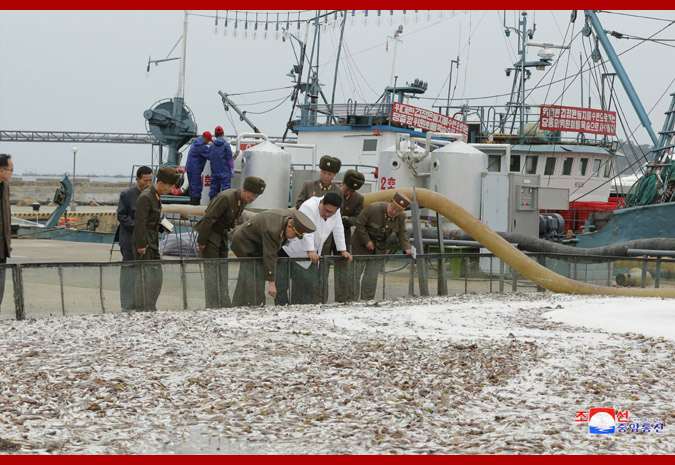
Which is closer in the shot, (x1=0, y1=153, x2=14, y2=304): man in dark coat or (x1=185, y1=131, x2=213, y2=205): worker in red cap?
(x1=0, y1=153, x2=14, y2=304): man in dark coat

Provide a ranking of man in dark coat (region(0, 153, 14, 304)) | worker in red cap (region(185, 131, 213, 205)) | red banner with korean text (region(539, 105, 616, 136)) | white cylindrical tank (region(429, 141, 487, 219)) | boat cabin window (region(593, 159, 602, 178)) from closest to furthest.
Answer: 1. man in dark coat (region(0, 153, 14, 304))
2. worker in red cap (region(185, 131, 213, 205))
3. white cylindrical tank (region(429, 141, 487, 219))
4. red banner with korean text (region(539, 105, 616, 136))
5. boat cabin window (region(593, 159, 602, 178))

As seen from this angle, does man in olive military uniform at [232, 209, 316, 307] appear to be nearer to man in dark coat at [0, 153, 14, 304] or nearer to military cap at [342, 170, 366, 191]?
military cap at [342, 170, 366, 191]

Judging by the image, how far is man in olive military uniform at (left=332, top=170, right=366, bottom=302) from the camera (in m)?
9.66

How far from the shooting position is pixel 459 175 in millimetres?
15430

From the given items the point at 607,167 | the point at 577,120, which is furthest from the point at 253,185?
the point at 607,167

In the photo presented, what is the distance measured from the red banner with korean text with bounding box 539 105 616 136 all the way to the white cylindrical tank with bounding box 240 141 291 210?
8.42 metres

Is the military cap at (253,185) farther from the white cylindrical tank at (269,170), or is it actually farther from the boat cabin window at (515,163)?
the boat cabin window at (515,163)

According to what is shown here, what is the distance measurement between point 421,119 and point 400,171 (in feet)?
14.1

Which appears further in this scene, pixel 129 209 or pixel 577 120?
pixel 577 120

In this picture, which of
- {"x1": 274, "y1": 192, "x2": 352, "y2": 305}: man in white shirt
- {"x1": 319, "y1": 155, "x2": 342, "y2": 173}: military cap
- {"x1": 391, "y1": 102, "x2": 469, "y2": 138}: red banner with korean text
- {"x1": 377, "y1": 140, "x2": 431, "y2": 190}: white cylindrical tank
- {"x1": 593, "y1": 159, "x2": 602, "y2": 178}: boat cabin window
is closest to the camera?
{"x1": 274, "y1": 192, "x2": 352, "y2": 305}: man in white shirt

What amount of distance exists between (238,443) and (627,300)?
262 inches

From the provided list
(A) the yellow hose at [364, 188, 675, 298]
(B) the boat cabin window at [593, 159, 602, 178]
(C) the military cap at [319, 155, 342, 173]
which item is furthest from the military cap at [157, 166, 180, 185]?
(B) the boat cabin window at [593, 159, 602, 178]

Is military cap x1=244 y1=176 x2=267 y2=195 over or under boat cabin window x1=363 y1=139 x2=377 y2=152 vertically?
under

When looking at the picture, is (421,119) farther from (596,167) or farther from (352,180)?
(352,180)
